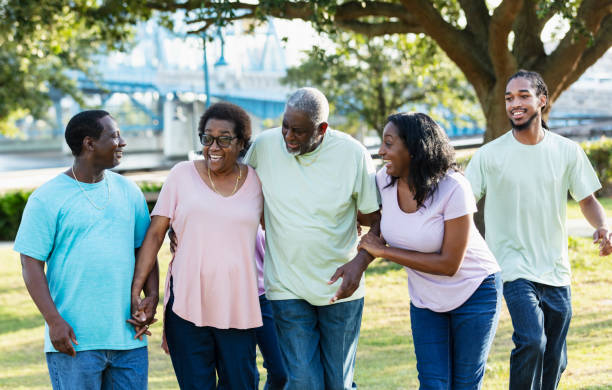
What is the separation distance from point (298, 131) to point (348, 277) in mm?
767

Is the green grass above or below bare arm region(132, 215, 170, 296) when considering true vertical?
below

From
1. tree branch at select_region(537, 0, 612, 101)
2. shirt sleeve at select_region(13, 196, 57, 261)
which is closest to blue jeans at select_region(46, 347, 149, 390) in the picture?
shirt sleeve at select_region(13, 196, 57, 261)

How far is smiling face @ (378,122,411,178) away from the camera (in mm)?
4020

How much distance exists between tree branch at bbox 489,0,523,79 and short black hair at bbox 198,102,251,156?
6.60 m

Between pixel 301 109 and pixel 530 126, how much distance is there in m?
1.43

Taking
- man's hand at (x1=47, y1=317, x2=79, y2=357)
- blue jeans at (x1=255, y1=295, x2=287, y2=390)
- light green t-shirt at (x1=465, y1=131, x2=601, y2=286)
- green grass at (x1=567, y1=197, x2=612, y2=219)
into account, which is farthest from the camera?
green grass at (x1=567, y1=197, x2=612, y2=219)

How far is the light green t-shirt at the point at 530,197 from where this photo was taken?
4.56 metres

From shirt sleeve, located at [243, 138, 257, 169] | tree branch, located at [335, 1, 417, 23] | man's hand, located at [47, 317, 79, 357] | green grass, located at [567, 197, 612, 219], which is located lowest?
green grass, located at [567, 197, 612, 219]

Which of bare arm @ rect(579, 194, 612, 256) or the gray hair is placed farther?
bare arm @ rect(579, 194, 612, 256)

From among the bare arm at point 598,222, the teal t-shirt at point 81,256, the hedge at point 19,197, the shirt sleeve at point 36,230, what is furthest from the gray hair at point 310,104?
the hedge at point 19,197

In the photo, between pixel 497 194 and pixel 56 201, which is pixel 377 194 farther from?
pixel 56 201

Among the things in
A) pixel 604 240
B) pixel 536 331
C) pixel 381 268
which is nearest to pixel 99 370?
pixel 536 331

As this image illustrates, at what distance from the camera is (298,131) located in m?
4.12

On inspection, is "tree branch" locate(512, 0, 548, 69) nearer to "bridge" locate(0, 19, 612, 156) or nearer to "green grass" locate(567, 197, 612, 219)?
"green grass" locate(567, 197, 612, 219)
